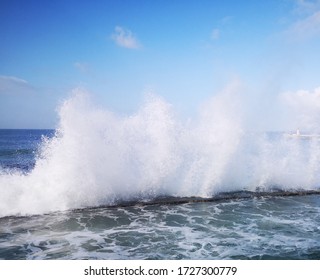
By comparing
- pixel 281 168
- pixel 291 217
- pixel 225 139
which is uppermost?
pixel 225 139

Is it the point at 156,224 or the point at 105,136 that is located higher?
the point at 105,136

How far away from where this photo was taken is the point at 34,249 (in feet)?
22.7

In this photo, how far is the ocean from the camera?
7.12 metres

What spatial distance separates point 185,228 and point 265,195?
6007mm

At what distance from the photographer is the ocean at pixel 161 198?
712cm

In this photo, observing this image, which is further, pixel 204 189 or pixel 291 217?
pixel 204 189

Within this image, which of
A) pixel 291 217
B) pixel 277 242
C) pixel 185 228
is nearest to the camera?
pixel 277 242

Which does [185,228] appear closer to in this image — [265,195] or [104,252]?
[104,252]

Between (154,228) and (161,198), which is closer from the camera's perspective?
(154,228)

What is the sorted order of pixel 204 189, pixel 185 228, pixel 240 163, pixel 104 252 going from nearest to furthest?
pixel 104 252
pixel 185 228
pixel 204 189
pixel 240 163

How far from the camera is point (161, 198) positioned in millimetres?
12000
